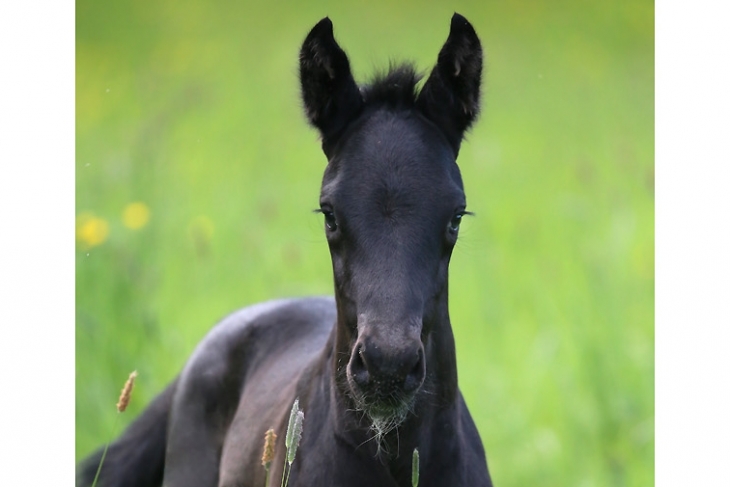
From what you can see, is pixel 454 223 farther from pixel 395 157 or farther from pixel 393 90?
pixel 393 90

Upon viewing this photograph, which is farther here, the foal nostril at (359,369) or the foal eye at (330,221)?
the foal eye at (330,221)

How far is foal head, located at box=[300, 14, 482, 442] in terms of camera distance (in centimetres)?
246

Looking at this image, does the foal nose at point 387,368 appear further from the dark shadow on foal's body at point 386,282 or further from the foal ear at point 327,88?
the foal ear at point 327,88

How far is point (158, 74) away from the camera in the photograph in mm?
5727

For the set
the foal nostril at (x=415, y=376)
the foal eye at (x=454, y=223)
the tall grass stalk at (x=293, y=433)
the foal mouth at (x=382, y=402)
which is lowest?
the tall grass stalk at (x=293, y=433)

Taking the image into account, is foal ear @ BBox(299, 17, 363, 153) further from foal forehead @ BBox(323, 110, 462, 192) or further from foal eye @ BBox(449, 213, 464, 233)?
foal eye @ BBox(449, 213, 464, 233)

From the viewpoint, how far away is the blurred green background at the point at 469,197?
4730mm

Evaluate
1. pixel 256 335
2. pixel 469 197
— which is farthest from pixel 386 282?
pixel 469 197

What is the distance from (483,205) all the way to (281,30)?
2303 millimetres

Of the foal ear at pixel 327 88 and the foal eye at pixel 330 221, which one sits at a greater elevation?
the foal ear at pixel 327 88

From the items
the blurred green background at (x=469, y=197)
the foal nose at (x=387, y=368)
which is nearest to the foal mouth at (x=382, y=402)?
the foal nose at (x=387, y=368)

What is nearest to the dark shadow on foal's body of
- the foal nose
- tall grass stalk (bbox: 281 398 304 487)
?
the foal nose

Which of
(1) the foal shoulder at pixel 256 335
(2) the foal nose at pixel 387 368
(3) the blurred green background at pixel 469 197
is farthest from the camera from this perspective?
(3) the blurred green background at pixel 469 197
